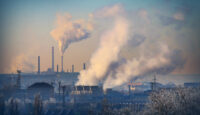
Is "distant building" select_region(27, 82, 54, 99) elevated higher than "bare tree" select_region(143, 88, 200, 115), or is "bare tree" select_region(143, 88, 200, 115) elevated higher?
"distant building" select_region(27, 82, 54, 99)

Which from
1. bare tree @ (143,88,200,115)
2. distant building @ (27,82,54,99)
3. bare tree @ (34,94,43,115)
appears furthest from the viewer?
distant building @ (27,82,54,99)

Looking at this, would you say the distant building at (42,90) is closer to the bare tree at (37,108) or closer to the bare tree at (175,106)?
the bare tree at (37,108)

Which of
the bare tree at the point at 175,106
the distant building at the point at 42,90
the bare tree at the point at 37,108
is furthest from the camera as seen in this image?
the distant building at the point at 42,90

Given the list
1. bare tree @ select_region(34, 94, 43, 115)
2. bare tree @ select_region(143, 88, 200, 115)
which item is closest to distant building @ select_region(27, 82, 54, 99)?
bare tree @ select_region(34, 94, 43, 115)

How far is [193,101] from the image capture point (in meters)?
25.4

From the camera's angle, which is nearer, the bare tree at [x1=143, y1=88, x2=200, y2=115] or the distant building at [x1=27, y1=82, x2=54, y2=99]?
the bare tree at [x1=143, y1=88, x2=200, y2=115]

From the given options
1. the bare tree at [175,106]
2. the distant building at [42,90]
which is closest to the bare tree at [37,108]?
the bare tree at [175,106]

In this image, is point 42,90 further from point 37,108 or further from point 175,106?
point 175,106

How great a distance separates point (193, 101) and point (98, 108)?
11.6 metres

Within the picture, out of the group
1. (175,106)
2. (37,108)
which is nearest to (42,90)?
(37,108)

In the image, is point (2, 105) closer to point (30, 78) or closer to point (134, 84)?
point (134, 84)

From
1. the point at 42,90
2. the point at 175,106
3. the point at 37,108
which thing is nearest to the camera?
the point at 175,106

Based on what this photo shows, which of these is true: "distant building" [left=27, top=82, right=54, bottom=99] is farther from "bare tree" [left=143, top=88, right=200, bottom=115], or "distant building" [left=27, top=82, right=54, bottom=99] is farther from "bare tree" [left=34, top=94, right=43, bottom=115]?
"bare tree" [left=143, top=88, right=200, bottom=115]

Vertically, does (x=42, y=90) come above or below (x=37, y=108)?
above
